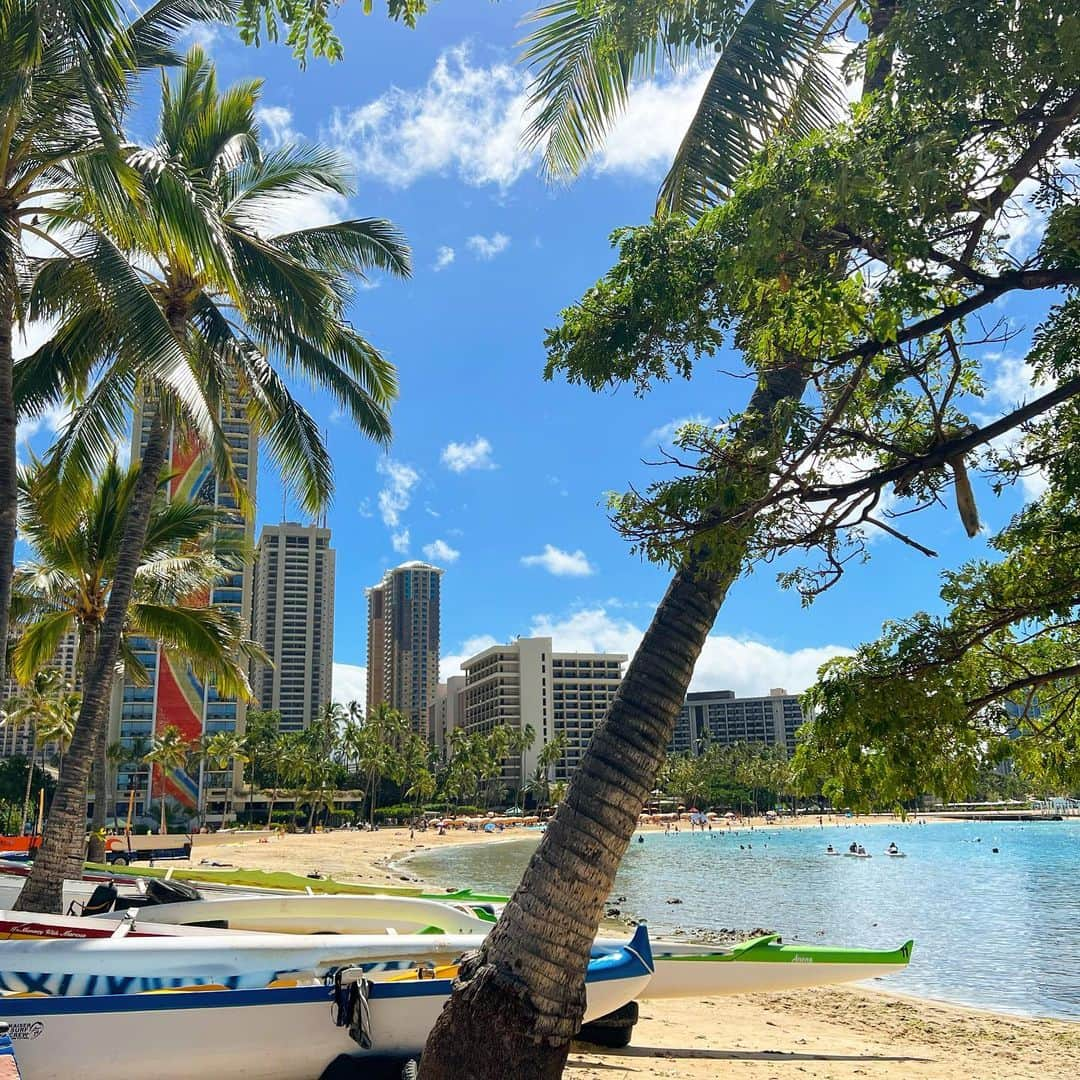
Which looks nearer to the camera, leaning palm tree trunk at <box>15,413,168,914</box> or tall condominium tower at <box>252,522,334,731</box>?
leaning palm tree trunk at <box>15,413,168,914</box>

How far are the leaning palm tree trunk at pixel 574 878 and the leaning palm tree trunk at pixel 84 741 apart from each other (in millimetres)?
8078

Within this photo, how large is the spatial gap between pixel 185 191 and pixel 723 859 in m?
53.8

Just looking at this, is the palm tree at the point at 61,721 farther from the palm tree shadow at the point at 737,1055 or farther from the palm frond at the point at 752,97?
the palm frond at the point at 752,97

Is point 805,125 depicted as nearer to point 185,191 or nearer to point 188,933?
point 185,191

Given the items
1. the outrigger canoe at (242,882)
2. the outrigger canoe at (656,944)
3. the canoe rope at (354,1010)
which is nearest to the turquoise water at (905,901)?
the outrigger canoe at (656,944)

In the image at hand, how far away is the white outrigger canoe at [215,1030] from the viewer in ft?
21.9

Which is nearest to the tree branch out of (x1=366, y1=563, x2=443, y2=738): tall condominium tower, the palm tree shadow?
the palm tree shadow

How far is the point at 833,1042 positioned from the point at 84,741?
10.0 meters

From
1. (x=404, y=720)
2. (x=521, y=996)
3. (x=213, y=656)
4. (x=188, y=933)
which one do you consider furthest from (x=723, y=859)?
(x=404, y=720)

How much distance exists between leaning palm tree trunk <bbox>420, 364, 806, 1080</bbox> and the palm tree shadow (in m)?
4.76

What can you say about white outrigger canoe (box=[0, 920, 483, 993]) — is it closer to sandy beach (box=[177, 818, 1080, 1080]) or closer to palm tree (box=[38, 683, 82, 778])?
sandy beach (box=[177, 818, 1080, 1080])

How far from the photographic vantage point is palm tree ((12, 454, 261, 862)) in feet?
57.2

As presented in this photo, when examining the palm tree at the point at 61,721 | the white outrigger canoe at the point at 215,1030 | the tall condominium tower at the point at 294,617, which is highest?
the tall condominium tower at the point at 294,617

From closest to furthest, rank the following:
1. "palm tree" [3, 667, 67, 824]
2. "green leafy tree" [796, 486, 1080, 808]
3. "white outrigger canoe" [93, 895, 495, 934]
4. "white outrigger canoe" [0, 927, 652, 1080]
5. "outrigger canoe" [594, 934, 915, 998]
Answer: "green leafy tree" [796, 486, 1080, 808] → "white outrigger canoe" [0, 927, 652, 1080] → "white outrigger canoe" [93, 895, 495, 934] → "outrigger canoe" [594, 934, 915, 998] → "palm tree" [3, 667, 67, 824]
